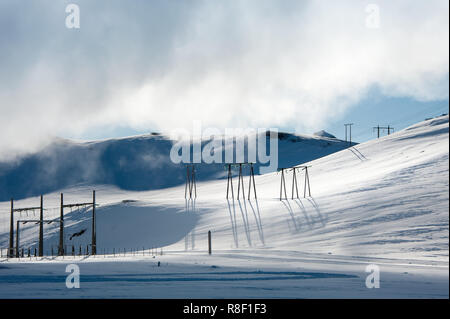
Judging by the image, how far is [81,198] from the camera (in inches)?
6058

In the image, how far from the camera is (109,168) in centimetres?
18512

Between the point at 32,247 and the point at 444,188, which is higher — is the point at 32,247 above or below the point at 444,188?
below

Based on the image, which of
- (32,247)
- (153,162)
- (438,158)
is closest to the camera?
(438,158)

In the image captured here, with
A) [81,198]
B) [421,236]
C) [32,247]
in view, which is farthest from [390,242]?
[81,198]

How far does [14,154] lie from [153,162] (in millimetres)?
55989

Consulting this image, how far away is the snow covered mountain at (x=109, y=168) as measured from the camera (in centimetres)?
17362

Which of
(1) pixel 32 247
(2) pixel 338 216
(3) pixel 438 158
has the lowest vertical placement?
(1) pixel 32 247

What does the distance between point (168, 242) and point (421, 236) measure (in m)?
30.2

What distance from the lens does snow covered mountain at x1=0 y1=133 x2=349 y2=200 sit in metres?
174

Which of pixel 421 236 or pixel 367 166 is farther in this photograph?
pixel 367 166

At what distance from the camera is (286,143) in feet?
639
